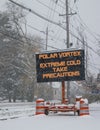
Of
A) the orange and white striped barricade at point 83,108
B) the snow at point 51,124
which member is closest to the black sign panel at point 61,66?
the orange and white striped barricade at point 83,108

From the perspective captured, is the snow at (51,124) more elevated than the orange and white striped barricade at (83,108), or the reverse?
the orange and white striped barricade at (83,108)

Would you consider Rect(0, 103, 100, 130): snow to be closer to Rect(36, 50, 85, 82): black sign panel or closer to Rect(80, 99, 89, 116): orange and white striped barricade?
→ Rect(80, 99, 89, 116): orange and white striped barricade

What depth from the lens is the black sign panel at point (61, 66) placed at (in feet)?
78.5

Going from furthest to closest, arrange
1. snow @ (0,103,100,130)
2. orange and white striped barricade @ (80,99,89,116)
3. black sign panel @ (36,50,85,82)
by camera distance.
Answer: black sign panel @ (36,50,85,82), orange and white striped barricade @ (80,99,89,116), snow @ (0,103,100,130)

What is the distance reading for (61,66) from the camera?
24.3 metres

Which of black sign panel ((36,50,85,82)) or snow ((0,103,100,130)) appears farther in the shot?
black sign panel ((36,50,85,82))

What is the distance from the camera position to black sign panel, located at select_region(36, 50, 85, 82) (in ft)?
78.5

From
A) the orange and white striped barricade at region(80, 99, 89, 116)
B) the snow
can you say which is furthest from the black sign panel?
the snow

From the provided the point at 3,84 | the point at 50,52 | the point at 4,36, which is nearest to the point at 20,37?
the point at 4,36

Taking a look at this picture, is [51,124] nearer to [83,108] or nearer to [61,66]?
[83,108]

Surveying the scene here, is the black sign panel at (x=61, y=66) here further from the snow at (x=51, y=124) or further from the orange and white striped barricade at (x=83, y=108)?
the snow at (x=51, y=124)

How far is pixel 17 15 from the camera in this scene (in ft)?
223

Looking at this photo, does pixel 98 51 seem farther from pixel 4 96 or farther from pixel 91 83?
pixel 4 96

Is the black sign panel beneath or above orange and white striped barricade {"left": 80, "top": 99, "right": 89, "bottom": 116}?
above
